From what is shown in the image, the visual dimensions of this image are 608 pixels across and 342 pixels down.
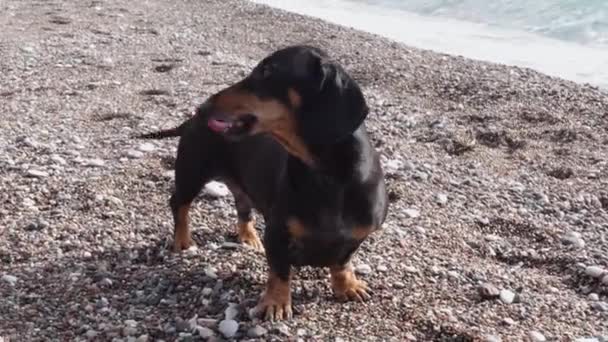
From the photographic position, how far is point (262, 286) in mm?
4434

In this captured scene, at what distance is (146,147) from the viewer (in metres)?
6.66

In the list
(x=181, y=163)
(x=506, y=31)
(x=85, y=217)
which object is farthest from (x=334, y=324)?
(x=506, y=31)

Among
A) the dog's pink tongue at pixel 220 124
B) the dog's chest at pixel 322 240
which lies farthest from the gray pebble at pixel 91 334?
the dog's pink tongue at pixel 220 124

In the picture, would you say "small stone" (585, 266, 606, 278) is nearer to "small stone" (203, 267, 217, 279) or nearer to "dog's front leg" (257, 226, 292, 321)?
"dog's front leg" (257, 226, 292, 321)

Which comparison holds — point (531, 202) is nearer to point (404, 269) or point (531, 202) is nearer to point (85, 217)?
point (404, 269)

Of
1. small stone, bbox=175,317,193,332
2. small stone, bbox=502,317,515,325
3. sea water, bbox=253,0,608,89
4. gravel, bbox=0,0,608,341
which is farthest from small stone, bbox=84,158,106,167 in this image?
sea water, bbox=253,0,608,89

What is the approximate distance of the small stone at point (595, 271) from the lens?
191 inches

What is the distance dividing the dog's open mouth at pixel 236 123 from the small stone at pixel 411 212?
7.34ft

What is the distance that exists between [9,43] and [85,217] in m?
5.74

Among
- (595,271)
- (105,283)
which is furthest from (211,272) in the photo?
(595,271)

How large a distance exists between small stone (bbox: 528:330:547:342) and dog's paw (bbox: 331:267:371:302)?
0.78 m

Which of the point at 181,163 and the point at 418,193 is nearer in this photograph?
the point at 181,163

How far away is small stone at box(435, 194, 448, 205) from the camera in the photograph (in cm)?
590

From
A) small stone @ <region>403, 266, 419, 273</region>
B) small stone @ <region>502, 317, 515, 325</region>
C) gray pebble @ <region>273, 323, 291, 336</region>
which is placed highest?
small stone @ <region>502, 317, 515, 325</region>
